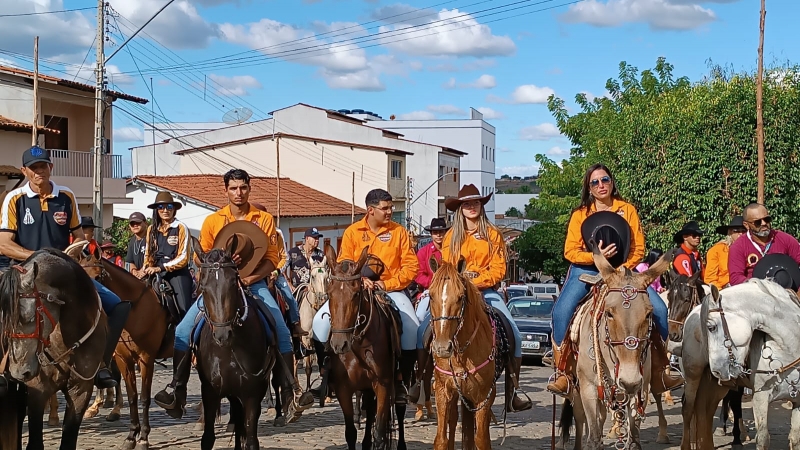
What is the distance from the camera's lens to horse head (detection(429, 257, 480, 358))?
25.0ft

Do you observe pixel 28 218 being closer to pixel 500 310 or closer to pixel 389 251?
pixel 389 251

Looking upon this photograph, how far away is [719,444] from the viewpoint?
37.2 feet

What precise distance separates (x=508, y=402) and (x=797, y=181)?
19808 mm

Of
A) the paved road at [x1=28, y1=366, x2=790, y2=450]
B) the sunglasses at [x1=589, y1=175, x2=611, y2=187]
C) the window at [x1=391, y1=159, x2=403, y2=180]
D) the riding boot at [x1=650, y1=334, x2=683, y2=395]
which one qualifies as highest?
the window at [x1=391, y1=159, x2=403, y2=180]

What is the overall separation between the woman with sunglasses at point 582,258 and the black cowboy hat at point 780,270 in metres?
1.42

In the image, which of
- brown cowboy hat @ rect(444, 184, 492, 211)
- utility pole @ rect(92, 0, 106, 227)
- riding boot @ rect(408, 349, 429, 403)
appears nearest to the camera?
brown cowboy hat @ rect(444, 184, 492, 211)

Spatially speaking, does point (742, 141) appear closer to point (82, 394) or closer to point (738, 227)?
point (738, 227)

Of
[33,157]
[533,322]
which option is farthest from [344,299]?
[533,322]

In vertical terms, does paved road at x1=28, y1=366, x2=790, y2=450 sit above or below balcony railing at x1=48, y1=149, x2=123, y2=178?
below

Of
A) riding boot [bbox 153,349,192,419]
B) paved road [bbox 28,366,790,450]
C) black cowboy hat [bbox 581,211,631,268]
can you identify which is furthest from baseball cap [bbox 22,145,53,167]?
black cowboy hat [bbox 581,211,631,268]

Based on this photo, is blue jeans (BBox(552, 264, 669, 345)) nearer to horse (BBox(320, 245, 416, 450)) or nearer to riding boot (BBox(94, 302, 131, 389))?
horse (BBox(320, 245, 416, 450))

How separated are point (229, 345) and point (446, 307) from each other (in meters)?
2.15

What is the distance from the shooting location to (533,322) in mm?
22109

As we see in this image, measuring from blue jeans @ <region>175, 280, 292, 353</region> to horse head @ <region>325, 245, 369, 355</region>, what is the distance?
76 centimetres
